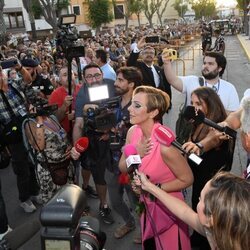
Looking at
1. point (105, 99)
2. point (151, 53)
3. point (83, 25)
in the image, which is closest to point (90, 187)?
point (105, 99)

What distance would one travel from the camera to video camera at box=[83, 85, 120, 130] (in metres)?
3.27

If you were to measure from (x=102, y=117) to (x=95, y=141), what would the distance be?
516 millimetres

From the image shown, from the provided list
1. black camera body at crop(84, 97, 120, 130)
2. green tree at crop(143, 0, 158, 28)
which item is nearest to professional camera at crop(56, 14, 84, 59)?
black camera body at crop(84, 97, 120, 130)

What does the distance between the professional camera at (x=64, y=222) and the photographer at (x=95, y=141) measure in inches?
83.9

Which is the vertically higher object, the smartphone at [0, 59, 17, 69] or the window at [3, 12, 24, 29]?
the smartphone at [0, 59, 17, 69]

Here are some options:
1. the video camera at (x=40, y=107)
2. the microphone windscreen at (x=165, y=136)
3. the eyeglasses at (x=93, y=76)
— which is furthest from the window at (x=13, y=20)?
the microphone windscreen at (x=165, y=136)

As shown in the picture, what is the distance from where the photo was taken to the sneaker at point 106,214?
4.04 m

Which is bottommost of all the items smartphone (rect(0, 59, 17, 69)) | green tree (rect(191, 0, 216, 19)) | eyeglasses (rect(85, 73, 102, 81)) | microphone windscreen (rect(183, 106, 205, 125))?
green tree (rect(191, 0, 216, 19))

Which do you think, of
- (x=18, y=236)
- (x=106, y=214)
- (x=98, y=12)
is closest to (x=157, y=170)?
(x=18, y=236)

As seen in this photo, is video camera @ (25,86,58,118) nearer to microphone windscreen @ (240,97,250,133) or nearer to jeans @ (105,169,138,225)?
jeans @ (105,169,138,225)

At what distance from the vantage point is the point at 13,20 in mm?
38594

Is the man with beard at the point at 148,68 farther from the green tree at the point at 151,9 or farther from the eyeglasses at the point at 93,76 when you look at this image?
the green tree at the point at 151,9

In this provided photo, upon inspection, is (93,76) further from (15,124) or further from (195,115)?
(195,115)

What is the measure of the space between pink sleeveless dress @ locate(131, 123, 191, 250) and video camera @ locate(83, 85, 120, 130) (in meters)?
0.72
